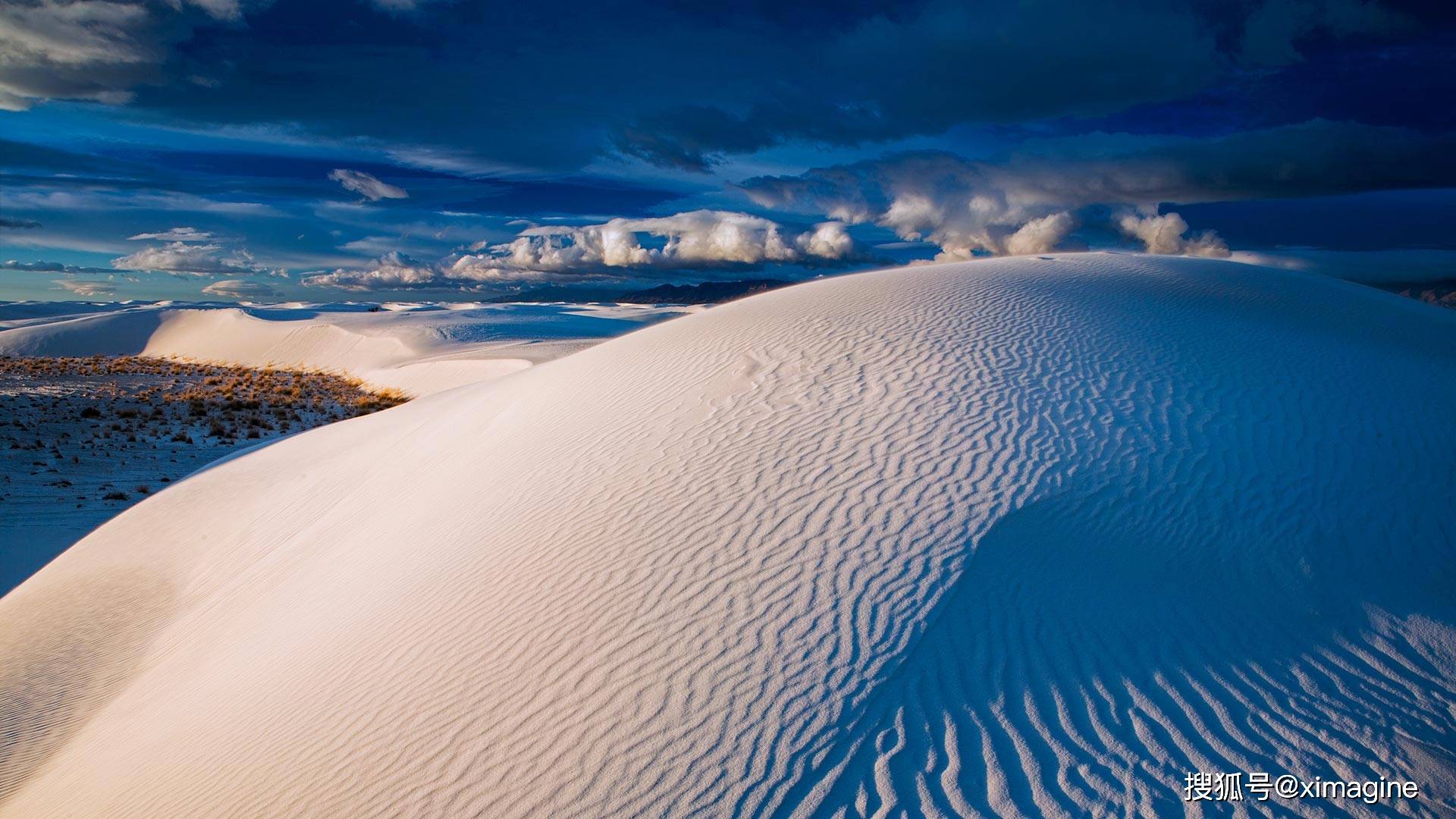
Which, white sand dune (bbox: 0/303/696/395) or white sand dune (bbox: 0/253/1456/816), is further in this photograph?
white sand dune (bbox: 0/303/696/395)

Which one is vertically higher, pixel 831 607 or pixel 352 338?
pixel 831 607

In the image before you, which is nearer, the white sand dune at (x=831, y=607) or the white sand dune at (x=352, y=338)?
the white sand dune at (x=831, y=607)

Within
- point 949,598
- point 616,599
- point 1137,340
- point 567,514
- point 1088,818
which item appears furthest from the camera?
point 1137,340

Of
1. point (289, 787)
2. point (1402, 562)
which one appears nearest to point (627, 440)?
point (289, 787)

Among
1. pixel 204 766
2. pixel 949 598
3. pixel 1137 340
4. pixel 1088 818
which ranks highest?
pixel 1137 340

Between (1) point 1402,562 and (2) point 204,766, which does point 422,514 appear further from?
(1) point 1402,562
